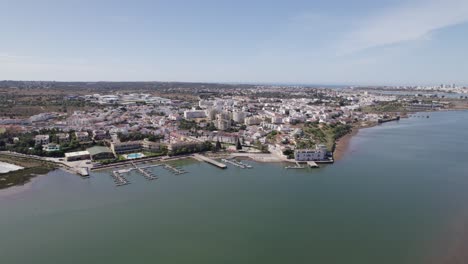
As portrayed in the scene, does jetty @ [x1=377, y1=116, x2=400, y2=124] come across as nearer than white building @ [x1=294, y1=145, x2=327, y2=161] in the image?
No

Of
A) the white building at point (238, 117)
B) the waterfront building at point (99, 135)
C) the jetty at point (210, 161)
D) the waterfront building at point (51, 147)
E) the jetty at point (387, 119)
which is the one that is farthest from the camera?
the jetty at point (387, 119)

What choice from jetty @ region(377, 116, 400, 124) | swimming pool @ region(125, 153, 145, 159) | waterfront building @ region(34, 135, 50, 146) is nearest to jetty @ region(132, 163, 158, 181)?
swimming pool @ region(125, 153, 145, 159)

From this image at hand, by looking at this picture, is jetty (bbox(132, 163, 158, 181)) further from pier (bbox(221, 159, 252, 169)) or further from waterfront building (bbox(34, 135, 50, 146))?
waterfront building (bbox(34, 135, 50, 146))

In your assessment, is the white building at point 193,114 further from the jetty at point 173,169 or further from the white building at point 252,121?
the jetty at point 173,169

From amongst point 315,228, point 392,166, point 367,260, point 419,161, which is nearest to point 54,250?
point 315,228

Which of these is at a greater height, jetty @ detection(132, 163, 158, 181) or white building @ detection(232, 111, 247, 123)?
white building @ detection(232, 111, 247, 123)

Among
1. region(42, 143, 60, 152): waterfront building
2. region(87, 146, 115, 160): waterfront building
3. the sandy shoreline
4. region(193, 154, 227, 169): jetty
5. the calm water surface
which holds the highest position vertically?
region(42, 143, 60, 152): waterfront building

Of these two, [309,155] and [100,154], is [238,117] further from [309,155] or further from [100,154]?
[100,154]

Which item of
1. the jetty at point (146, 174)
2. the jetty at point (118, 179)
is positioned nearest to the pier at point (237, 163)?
the jetty at point (146, 174)

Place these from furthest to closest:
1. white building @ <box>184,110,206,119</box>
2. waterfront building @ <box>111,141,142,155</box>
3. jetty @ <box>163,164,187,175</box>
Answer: white building @ <box>184,110,206,119</box>, waterfront building @ <box>111,141,142,155</box>, jetty @ <box>163,164,187,175</box>
